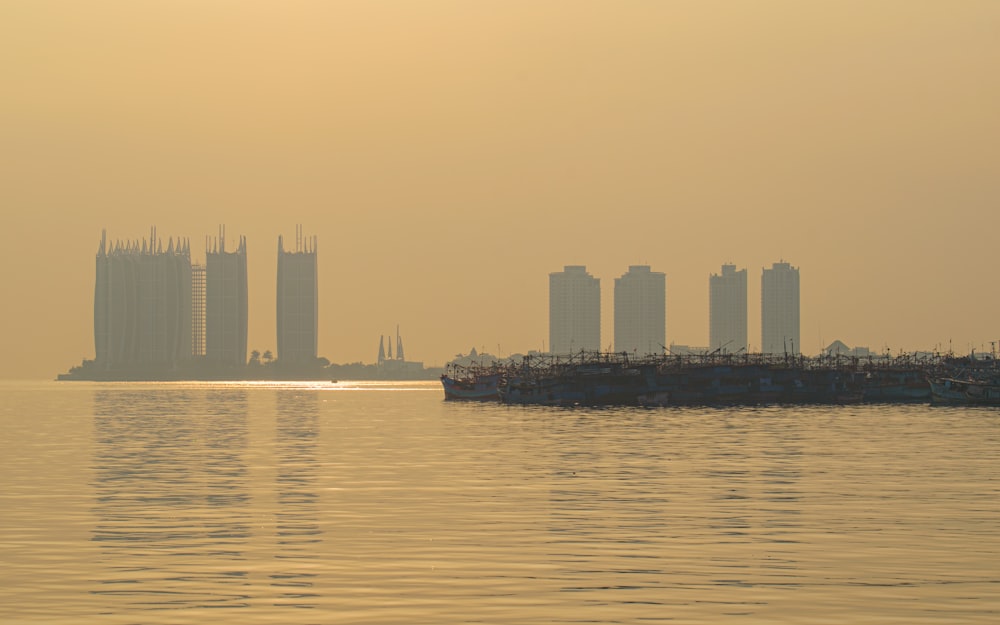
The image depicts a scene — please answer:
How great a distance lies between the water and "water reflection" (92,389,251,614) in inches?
5.2

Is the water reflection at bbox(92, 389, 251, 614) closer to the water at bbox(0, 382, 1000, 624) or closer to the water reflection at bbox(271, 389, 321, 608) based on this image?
the water at bbox(0, 382, 1000, 624)

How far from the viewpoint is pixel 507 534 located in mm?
44062

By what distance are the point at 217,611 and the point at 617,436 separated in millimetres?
76777

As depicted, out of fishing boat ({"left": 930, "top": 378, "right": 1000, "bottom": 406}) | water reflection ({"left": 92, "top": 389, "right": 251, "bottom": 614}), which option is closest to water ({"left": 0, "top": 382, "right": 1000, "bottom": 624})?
water reflection ({"left": 92, "top": 389, "right": 251, "bottom": 614})

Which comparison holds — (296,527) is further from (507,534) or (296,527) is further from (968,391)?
(968,391)

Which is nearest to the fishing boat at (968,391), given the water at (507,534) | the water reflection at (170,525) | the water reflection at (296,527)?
the water at (507,534)

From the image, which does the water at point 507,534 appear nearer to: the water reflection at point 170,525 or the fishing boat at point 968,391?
the water reflection at point 170,525

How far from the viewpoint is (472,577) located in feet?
116

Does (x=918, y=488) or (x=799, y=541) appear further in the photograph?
(x=918, y=488)

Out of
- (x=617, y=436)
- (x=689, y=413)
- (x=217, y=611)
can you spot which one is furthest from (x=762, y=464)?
(x=689, y=413)

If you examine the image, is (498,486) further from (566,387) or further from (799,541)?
(566,387)

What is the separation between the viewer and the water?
103 feet

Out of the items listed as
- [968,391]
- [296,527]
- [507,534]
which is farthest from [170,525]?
[968,391]

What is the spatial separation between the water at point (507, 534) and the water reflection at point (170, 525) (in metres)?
0.13
